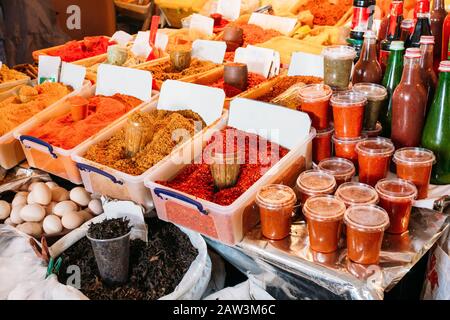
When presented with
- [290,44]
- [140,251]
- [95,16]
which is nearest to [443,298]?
[140,251]

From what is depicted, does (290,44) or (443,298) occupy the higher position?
(290,44)

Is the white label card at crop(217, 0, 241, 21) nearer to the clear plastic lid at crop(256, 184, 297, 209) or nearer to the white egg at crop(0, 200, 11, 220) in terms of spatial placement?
the white egg at crop(0, 200, 11, 220)

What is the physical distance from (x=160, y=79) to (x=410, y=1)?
1589 millimetres

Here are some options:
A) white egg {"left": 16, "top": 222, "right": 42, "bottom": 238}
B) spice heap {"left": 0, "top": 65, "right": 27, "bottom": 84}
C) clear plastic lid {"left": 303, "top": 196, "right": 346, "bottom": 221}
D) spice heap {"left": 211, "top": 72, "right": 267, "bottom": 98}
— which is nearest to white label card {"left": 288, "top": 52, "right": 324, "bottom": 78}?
spice heap {"left": 211, "top": 72, "right": 267, "bottom": 98}

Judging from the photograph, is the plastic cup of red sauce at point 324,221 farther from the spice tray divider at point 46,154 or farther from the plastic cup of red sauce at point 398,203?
the spice tray divider at point 46,154

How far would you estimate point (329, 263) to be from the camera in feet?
4.09

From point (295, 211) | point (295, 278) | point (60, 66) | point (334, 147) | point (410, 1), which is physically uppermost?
point (410, 1)

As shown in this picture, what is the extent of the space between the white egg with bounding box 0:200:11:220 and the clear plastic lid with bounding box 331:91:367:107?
133 cm

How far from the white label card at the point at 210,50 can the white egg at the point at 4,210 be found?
143cm

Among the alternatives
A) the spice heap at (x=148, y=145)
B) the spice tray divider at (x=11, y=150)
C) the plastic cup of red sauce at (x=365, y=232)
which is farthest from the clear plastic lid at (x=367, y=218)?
the spice tray divider at (x=11, y=150)

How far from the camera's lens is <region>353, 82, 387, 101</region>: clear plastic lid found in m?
1.53

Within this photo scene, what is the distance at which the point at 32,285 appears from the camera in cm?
140

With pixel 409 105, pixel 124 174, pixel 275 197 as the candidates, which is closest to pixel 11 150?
pixel 124 174

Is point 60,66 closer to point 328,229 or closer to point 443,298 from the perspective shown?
point 328,229
